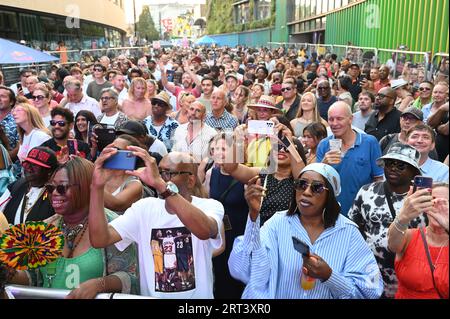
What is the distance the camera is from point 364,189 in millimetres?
3740

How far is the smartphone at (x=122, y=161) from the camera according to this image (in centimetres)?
232

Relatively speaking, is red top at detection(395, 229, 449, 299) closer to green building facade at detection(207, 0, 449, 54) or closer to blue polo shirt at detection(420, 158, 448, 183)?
blue polo shirt at detection(420, 158, 448, 183)

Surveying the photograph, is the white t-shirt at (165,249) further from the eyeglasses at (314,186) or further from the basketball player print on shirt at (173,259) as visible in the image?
the eyeglasses at (314,186)

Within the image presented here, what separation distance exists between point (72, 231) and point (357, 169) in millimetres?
2715

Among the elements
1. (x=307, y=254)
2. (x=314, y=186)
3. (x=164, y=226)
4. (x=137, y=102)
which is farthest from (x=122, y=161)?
(x=137, y=102)

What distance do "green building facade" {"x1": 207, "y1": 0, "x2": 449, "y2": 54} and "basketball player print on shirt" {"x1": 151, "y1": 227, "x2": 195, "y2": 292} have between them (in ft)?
5.15

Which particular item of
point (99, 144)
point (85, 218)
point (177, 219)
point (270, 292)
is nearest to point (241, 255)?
point (270, 292)

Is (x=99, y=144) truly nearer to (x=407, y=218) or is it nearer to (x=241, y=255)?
(x=241, y=255)

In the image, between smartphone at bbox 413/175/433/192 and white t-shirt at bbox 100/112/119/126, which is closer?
smartphone at bbox 413/175/433/192

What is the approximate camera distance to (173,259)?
259 cm

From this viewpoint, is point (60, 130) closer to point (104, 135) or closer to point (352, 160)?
point (104, 135)

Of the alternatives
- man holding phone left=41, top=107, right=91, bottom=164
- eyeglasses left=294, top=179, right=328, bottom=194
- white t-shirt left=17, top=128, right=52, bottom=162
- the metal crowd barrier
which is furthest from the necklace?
white t-shirt left=17, top=128, right=52, bottom=162

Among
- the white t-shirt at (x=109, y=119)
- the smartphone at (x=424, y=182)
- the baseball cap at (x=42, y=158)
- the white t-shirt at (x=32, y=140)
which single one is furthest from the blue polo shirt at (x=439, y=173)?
the white t-shirt at (x=109, y=119)

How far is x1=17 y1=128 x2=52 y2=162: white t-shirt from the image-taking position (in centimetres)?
545
